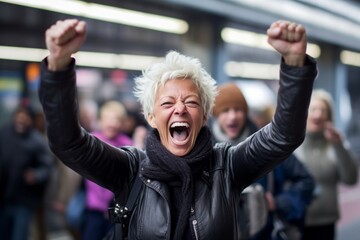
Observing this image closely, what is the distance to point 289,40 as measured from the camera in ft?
4.79

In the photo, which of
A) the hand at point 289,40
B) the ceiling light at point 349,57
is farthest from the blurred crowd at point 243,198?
Answer: the ceiling light at point 349,57

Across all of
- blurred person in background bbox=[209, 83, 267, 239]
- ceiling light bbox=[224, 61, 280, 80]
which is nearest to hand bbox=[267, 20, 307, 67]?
blurred person in background bbox=[209, 83, 267, 239]

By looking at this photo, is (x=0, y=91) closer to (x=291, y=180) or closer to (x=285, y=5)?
(x=285, y=5)

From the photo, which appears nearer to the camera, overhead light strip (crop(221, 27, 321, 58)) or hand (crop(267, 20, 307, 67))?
hand (crop(267, 20, 307, 67))

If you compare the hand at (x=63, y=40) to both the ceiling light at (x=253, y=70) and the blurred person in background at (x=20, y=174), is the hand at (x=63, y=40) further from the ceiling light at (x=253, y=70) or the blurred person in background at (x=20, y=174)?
the ceiling light at (x=253, y=70)

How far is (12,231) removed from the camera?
16.5ft

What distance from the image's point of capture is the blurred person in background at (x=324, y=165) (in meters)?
3.86

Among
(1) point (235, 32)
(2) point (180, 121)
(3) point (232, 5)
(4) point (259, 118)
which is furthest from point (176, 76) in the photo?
(1) point (235, 32)

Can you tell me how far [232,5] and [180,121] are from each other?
542cm

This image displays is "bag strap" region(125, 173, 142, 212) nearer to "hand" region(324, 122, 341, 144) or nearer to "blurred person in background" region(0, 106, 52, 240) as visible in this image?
"hand" region(324, 122, 341, 144)

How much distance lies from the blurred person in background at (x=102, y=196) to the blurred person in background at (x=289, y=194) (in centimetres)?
127

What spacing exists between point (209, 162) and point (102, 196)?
7.79 feet

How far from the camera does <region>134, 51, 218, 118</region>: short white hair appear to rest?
5.71ft

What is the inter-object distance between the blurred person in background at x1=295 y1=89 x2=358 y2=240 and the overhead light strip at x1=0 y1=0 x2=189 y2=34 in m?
3.60
